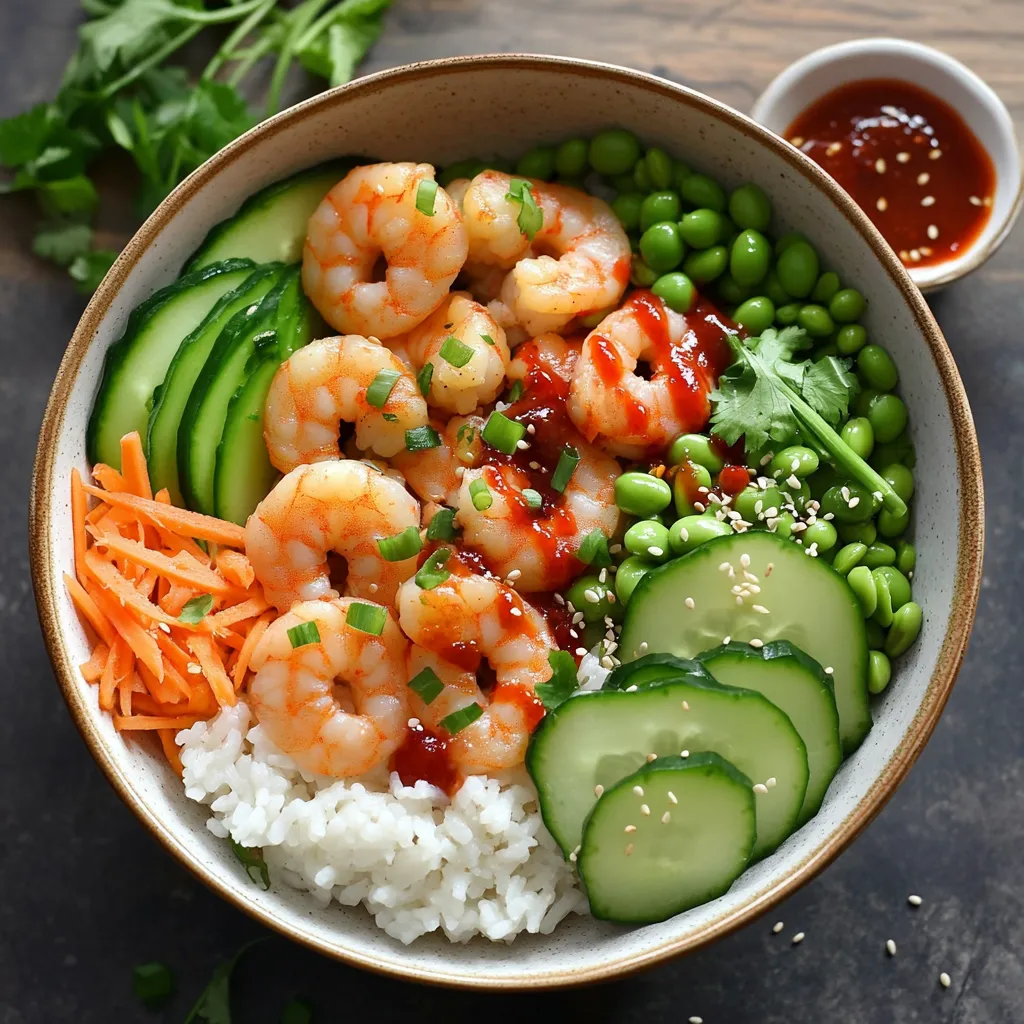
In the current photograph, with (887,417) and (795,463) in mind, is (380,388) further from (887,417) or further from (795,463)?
(887,417)

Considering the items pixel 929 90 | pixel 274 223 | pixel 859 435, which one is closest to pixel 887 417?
pixel 859 435

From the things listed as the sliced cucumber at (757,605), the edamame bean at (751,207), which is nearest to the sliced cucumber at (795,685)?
the sliced cucumber at (757,605)

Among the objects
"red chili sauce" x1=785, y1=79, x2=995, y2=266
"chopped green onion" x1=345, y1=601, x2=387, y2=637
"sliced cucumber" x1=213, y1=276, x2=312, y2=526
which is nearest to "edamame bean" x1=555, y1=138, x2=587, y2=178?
"red chili sauce" x1=785, y1=79, x2=995, y2=266

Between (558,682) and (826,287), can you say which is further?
(826,287)

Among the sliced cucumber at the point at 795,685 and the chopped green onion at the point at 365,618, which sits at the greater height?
the sliced cucumber at the point at 795,685

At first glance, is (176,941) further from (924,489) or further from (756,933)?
(924,489)

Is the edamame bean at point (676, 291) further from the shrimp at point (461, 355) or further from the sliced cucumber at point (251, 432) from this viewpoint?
the sliced cucumber at point (251, 432)

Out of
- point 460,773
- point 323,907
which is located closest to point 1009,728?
point 460,773
